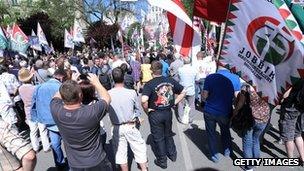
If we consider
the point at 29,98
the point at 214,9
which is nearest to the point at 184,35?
the point at 214,9

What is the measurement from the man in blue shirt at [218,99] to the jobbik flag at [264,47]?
64.1 inches

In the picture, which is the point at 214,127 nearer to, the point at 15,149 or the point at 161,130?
the point at 161,130

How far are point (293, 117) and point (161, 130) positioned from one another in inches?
85.2

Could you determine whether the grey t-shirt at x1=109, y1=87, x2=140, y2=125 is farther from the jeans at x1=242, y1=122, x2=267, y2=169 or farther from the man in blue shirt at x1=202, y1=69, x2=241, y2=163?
the jeans at x1=242, y1=122, x2=267, y2=169

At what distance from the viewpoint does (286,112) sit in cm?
659

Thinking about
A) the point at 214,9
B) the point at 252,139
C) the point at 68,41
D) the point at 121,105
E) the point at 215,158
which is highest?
the point at 214,9

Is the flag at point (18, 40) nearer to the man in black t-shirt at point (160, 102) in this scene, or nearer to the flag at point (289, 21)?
the man in black t-shirt at point (160, 102)

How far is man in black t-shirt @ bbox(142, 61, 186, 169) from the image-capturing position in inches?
268

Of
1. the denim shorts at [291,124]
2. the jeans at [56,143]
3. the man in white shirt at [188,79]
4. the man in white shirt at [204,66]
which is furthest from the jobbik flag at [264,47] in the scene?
the man in white shirt at [204,66]

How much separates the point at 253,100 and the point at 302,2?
1639 millimetres

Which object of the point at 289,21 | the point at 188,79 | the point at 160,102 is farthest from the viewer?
the point at 188,79

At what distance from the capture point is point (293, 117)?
6.53 metres

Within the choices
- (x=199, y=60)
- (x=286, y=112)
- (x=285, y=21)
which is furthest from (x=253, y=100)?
(x=199, y=60)

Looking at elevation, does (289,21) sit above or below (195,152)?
above
